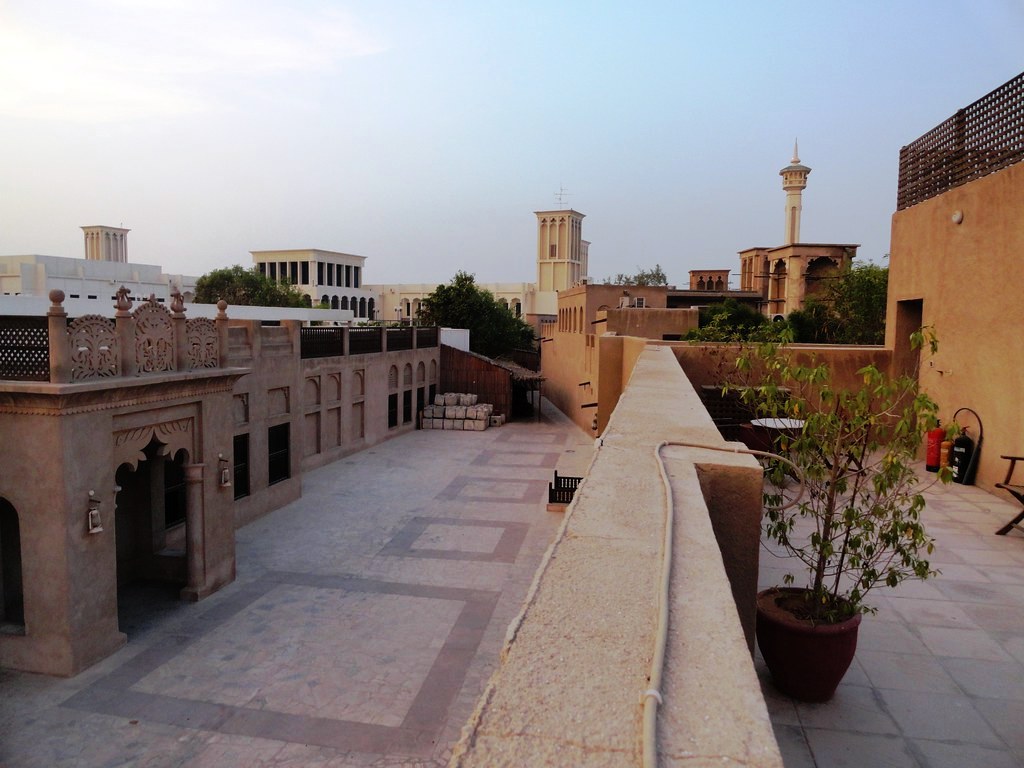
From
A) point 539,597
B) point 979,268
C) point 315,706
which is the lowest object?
point 315,706

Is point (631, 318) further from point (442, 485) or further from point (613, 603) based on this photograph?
point (613, 603)

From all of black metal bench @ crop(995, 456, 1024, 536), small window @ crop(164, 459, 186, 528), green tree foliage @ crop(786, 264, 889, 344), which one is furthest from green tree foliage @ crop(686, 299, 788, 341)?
small window @ crop(164, 459, 186, 528)

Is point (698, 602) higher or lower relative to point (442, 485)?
higher

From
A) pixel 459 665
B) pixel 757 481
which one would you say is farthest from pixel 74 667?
pixel 757 481

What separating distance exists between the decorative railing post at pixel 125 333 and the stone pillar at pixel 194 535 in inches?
81.1

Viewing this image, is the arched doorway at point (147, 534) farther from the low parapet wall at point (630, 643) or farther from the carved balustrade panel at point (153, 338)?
the low parapet wall at point (630, 643)

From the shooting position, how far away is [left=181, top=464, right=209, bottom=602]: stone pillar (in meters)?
10.2

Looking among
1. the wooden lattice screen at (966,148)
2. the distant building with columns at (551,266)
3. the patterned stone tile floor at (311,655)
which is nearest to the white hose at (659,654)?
the patterned stone tile floor at (311,655)

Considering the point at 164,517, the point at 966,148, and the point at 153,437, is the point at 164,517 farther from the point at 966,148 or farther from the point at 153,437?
the point at 966,148

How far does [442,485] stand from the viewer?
57.4ft

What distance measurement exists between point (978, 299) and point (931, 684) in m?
8.03

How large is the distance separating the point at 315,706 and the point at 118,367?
476 cm

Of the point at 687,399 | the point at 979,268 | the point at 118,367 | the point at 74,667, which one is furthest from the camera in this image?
the point at 979,268

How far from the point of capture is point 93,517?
8148 millimetres
